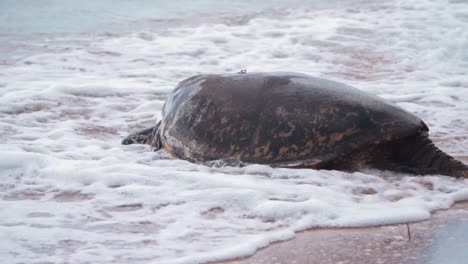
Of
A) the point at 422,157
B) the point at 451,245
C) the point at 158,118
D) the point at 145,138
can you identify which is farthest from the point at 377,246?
the point at 158,118

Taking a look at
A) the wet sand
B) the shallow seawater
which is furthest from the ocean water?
the shallow seawater

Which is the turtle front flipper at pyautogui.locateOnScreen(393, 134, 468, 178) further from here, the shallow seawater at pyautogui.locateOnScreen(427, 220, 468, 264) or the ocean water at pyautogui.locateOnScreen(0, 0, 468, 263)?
the shallow seawater at pyautogui.locateOnScreen(427, 220, 468, 264)

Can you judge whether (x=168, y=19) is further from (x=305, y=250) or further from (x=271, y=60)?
(x=305, y=250)

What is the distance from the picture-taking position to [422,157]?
3.74m

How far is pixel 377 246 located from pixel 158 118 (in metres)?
2.93

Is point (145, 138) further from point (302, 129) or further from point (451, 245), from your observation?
point (451, 245)

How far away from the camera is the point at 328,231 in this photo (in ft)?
9.52

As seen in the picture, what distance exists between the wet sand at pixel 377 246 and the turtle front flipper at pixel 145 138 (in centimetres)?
170

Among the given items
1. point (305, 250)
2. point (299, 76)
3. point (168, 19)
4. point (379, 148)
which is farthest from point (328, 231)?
point (168, 19)

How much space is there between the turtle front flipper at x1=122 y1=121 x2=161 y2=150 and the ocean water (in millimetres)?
73

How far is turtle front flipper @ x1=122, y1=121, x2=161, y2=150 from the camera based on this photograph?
14.3 ft

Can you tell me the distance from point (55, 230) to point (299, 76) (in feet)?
6.24

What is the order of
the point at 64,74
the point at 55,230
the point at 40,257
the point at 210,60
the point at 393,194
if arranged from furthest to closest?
the point at 210,60, the point at 64,74, the point at 393,194, the point at 55,230, the point at 40,257

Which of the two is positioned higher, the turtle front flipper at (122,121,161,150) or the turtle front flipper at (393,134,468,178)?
the turtle front flipper at (393,134,468,178)
